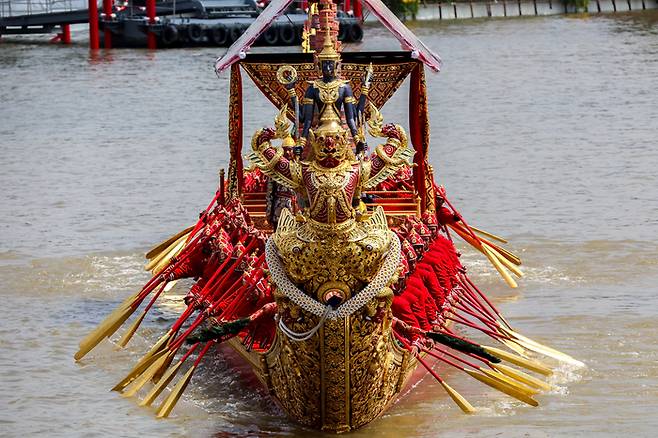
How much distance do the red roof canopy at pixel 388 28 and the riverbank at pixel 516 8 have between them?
37083mm

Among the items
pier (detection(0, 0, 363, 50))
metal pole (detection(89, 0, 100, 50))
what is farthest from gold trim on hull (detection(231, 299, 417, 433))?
metal pole (detection(89, 0, 100, 50))

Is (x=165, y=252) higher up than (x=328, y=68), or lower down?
lower down

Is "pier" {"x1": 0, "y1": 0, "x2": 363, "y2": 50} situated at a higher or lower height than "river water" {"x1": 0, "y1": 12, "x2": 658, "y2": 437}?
higher

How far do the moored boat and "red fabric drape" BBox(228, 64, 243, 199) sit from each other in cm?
1

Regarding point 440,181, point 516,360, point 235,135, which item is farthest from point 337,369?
point 440,181

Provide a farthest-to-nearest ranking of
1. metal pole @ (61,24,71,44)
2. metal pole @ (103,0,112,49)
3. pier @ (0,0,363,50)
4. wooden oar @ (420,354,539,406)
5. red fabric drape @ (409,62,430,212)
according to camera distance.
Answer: metal pole @ (61,24,71,44)
metal pole @ (103,0,112,49)
pier @ (0,0,363,50)
red fabric drape @ (409,62,430,212)
wooden oar @ (420,354,539,406)

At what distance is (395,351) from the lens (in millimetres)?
9305

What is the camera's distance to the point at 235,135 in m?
11.9

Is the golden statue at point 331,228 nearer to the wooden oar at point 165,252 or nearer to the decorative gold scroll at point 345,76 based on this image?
the decorative gold scroll at point 345,76

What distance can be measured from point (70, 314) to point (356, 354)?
189 inches

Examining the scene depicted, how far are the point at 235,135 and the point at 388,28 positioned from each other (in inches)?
59.4

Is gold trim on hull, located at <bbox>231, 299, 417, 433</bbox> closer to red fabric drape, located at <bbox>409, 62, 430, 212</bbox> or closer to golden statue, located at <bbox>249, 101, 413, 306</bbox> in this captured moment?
golden statue, located at <bbox>249, 101, 413, 306</bbox>

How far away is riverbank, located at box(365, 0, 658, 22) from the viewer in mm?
49688

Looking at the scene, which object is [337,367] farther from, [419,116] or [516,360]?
[419,116]
